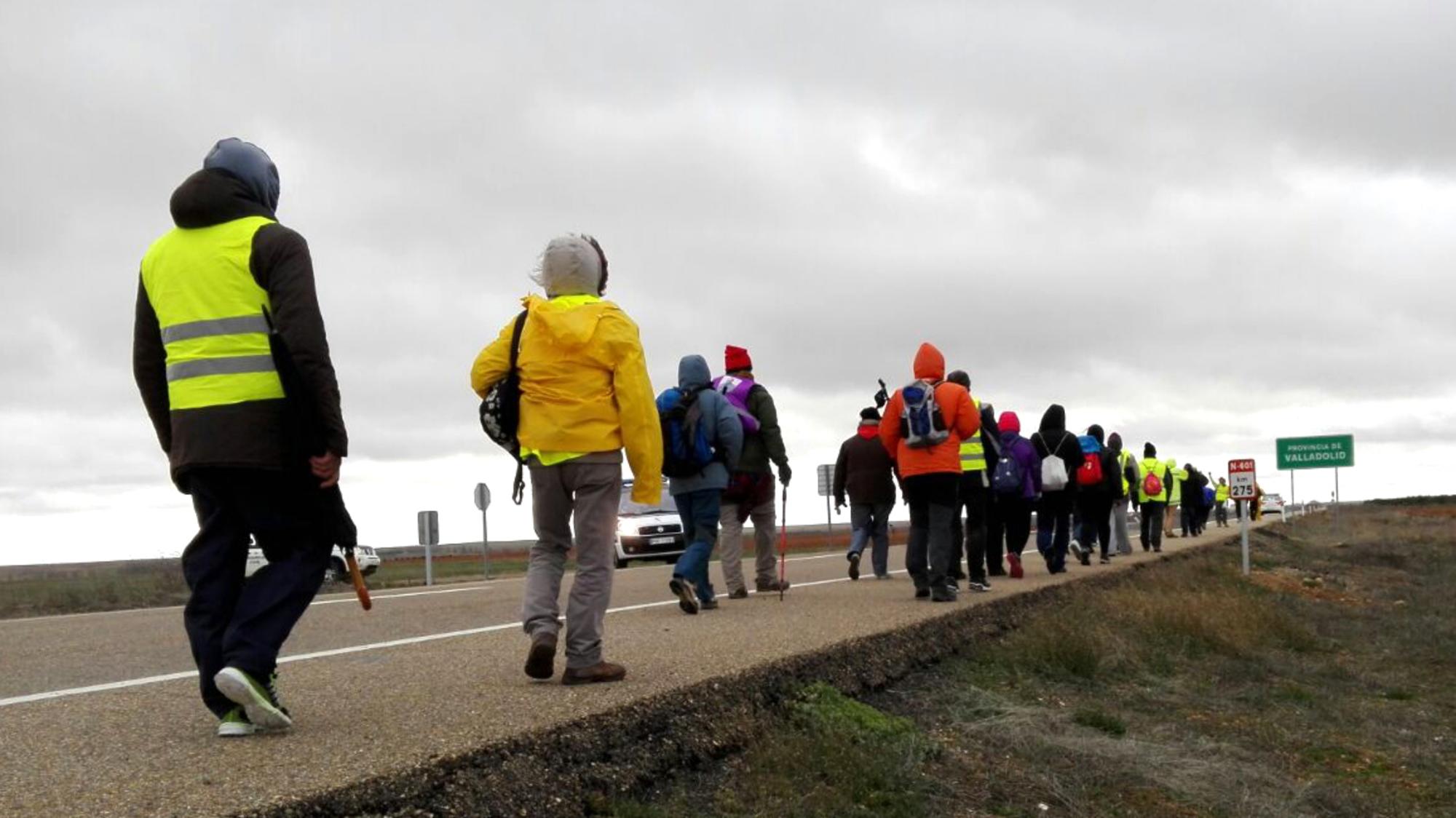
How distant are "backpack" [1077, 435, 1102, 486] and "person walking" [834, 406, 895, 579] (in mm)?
4614

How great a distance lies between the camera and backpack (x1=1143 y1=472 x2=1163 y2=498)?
26422 millimetres

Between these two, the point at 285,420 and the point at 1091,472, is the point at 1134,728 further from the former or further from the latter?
the point at 1091,472

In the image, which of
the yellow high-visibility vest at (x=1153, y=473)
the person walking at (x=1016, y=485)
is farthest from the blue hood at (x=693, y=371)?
the yellow high-visibility vest at (x=1153, y=473)

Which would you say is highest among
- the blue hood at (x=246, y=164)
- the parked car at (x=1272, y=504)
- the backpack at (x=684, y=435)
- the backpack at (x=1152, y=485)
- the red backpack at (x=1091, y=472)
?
the blue hood at (x=246, y=164)

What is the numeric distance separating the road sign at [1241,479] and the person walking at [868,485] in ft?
27.6

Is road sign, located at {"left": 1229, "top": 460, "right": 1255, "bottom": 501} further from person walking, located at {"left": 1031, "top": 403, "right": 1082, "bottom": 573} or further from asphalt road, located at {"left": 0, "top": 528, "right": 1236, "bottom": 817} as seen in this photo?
asphalt road, located at {"left": 0, "top": 528, "right": 1236, "bottom": 817}

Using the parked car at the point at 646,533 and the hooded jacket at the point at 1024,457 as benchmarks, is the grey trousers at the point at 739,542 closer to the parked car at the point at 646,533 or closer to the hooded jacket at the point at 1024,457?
the hooded jacket at the point at 1024,457

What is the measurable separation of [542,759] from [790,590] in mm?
8916

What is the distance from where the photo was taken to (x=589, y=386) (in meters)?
6.50

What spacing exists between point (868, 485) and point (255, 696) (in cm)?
1123

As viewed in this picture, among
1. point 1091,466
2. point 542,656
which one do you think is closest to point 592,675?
point 542,656

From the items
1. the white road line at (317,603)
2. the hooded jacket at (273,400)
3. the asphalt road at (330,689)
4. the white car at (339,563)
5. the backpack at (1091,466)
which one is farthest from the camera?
the white car at (339,563)

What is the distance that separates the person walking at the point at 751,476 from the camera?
12.0 metres

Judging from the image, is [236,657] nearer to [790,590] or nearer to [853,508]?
[790,590]
